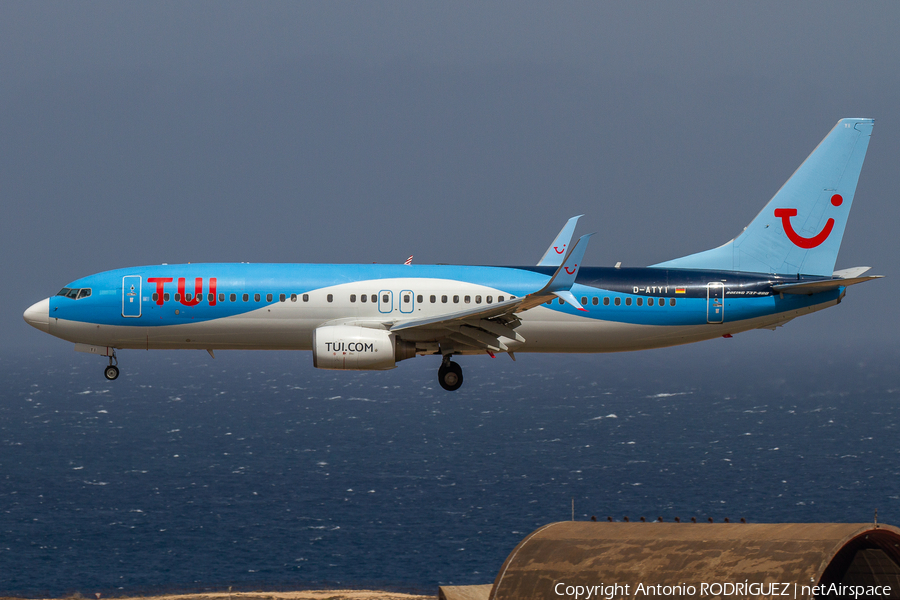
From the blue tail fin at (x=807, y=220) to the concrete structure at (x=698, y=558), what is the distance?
12.8 meters

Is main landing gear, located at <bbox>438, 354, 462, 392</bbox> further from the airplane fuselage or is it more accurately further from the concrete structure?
the concrete structure

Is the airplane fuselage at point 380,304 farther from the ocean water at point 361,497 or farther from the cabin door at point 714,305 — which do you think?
the ocean water at point 361,497

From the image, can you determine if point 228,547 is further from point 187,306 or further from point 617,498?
point 187,306

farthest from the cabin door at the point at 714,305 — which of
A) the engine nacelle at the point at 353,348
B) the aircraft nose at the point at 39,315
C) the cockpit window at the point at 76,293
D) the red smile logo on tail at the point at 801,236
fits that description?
the aircraft nose at the point at 39,315

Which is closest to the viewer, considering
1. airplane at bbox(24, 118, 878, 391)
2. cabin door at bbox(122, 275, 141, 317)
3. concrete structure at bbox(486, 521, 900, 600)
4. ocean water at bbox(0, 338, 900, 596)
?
concrete structure at bbox(486, 521, 900, 600)

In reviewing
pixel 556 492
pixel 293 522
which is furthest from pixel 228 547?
pixel 556 492

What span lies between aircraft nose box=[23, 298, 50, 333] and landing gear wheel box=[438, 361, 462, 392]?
59.6 feet

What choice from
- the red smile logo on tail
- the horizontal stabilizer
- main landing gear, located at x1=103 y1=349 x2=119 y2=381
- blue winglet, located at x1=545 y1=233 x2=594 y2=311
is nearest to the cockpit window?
main landing gear, located at x1=103 y1=349 x2=119 y2=381

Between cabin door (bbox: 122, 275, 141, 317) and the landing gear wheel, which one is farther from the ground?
cabin door (bbox: 122, 275, 141, 317)

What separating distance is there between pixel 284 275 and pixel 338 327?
3.91 metres

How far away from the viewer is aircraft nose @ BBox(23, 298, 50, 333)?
4312 cm

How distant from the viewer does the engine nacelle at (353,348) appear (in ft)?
130

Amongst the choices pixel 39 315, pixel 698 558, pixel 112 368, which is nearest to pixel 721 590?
pixel 698 558

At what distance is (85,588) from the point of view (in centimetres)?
10838
